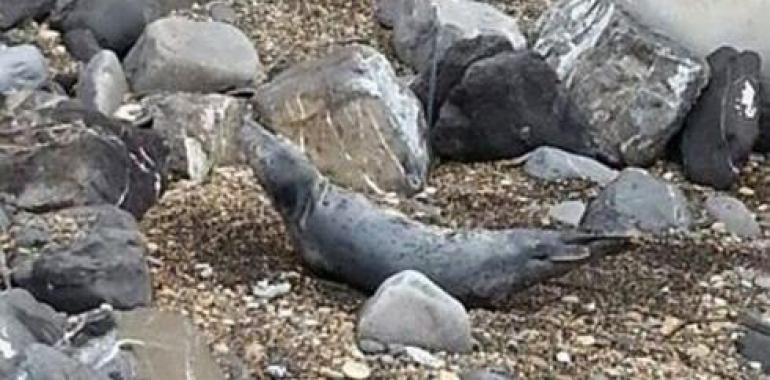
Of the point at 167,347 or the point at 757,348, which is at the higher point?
the point at 167,347

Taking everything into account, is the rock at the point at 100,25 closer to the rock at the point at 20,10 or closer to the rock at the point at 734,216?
the rock at the point at 20,10

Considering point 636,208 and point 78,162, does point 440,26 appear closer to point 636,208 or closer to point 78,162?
point 636,208

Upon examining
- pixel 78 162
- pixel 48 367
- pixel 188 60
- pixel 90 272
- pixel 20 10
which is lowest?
pixel 20 10

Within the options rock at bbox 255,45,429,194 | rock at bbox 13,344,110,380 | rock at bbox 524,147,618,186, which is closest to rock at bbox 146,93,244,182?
rock at bbox 255,45,429,194

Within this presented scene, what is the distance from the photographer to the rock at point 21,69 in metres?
4.04

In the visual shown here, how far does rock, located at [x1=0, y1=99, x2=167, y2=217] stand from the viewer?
338 centimetres

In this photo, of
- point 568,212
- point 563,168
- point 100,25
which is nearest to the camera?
point 568,212

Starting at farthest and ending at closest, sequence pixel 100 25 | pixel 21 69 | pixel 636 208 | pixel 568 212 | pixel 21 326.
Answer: pixel 100 25 < pixel 21 69 < pixel 568 212 < pixel 636 208 < pixel 21 326

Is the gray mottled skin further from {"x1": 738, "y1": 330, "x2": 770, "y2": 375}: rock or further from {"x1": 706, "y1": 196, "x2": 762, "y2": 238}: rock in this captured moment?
{"x1": 706, "y1": 196, "x2": 762, "y2": 238}: rock

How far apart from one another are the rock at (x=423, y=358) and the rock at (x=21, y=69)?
141 centimetres

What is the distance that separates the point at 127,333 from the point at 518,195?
Answer: 1348mm

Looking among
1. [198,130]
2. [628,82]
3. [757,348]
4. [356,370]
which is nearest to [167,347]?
[356,370]

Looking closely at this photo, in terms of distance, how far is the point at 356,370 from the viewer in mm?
2865

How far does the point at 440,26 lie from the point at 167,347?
193 centimetres
